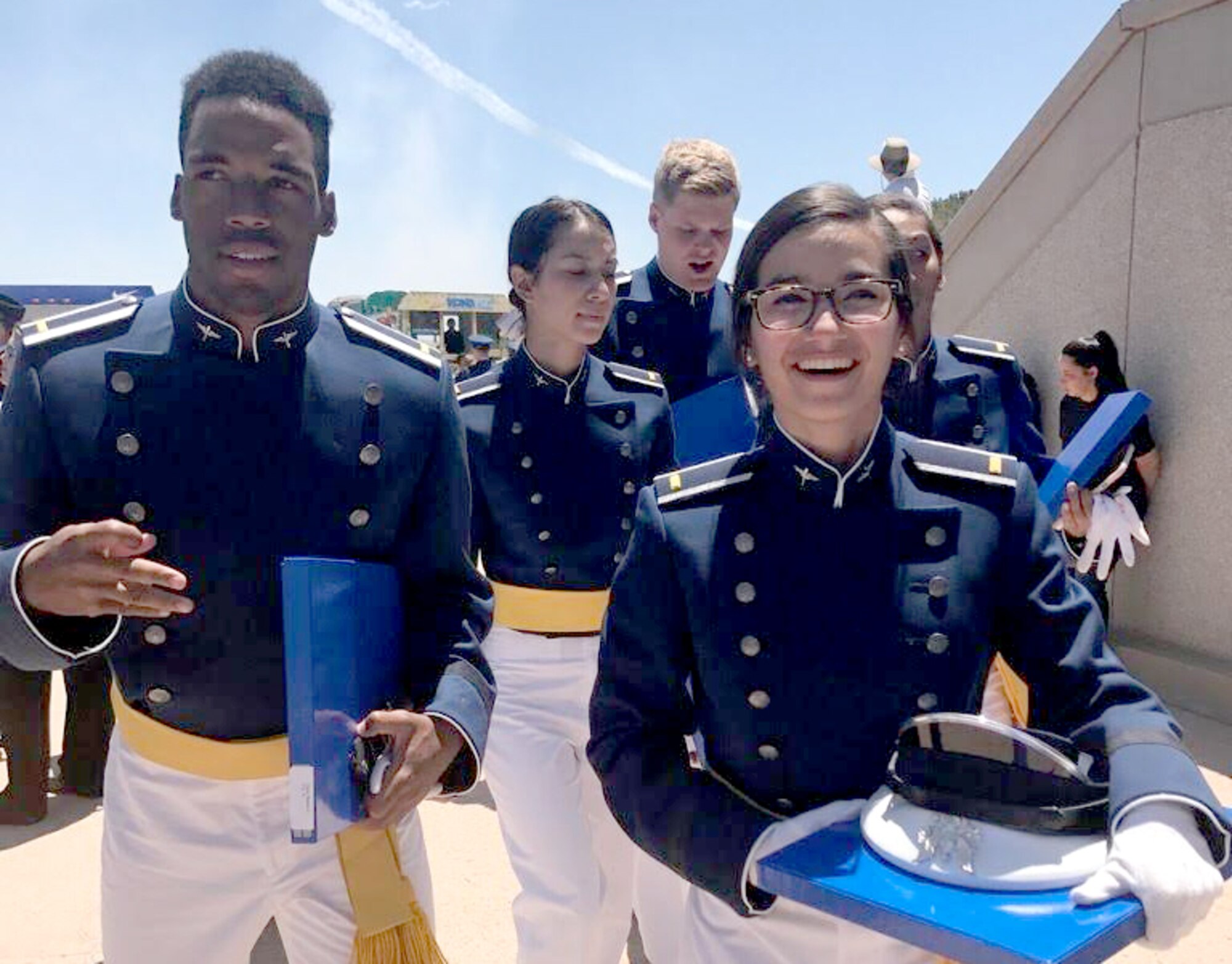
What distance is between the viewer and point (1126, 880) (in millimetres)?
1191

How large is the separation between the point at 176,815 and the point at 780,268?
4.46 ft

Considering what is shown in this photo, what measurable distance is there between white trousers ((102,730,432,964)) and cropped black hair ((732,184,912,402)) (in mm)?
1145

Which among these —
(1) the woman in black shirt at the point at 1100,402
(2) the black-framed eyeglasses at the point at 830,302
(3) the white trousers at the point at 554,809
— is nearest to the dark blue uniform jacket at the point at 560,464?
(3) the white trousers at the point at 554,809

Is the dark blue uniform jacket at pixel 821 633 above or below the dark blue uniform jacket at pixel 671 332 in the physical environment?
below

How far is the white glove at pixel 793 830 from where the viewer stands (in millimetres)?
1435

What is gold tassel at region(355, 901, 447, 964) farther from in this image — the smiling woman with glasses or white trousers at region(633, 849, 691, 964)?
white trousers at region(633, 849, 691, 964)

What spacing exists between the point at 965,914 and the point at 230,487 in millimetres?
1290

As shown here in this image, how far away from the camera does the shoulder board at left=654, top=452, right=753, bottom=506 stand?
175cm

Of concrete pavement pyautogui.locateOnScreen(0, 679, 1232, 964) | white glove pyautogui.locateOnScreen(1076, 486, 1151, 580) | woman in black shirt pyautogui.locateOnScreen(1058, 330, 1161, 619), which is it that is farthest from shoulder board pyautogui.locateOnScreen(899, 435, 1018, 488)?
woman in black shirt pyautogui.locateOnScreen(1058, 330, 1161, 619)

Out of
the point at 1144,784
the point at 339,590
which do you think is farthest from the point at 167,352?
the point at 1144,784

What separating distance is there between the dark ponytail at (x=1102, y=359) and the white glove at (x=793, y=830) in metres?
5.29

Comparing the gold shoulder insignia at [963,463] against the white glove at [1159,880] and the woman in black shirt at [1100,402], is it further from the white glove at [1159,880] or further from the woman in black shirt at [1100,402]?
the woman in black shirt at [1100,402]

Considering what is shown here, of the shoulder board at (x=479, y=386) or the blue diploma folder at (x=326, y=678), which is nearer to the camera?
the blue diploma folder at (x=326, y=678)

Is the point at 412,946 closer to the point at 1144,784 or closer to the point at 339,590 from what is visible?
the point at 339,590
